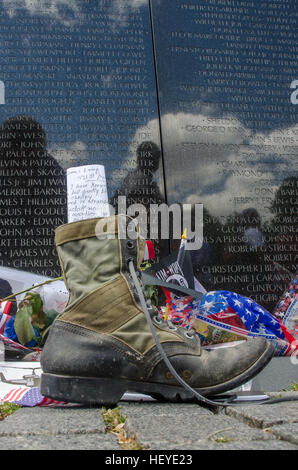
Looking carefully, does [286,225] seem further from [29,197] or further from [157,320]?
[157,320]

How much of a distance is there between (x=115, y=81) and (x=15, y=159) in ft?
2.50

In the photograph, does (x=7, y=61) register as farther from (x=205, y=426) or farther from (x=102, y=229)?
(x=205, y=426)

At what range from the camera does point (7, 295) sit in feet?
9.27

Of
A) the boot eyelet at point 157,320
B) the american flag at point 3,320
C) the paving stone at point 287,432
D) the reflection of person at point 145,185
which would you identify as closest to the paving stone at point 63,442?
the paving stone at point 287,432

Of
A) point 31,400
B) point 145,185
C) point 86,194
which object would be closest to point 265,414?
point 31,400

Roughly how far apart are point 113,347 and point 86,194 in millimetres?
1028

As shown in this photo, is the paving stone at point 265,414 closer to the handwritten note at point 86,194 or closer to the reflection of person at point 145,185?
the handwritten note at point 86,194

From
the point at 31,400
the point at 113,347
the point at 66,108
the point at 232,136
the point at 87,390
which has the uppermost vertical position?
the point at 66,108

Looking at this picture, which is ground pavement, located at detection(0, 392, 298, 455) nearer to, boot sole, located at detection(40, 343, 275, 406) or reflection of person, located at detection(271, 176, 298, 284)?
boot sole, located at detection(40, 343, 275, 406)

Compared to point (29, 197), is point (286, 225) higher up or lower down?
lower down

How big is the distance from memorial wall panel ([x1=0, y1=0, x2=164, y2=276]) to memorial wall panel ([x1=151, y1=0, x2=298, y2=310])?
5.8 inches

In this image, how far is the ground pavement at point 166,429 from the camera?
87 centimetres

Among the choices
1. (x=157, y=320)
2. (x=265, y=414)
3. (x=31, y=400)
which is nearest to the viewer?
(x=265, y=414)

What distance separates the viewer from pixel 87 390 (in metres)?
1.34
